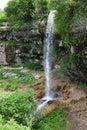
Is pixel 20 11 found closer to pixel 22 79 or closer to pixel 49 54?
pixel 49 54

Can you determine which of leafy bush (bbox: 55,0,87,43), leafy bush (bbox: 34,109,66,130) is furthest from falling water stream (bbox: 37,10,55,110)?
leafy bush (bbox: 55,0,87,43)

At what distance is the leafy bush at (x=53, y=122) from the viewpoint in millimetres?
17422

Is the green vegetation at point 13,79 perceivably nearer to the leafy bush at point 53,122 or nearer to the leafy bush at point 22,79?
the leafy bush at point 22,79

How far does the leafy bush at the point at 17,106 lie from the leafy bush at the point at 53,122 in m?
1.12

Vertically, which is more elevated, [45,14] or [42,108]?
[45,14]

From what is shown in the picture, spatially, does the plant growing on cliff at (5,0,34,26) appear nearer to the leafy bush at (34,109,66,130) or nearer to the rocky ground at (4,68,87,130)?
the rocky ground at (4,68,87,130)

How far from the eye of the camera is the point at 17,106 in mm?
16188

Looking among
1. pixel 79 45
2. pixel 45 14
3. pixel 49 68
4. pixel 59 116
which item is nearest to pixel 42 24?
pixel 45 14

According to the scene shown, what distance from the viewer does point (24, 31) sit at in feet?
87.8

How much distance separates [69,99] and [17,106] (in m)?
4.79

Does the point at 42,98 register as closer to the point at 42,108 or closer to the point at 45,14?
the point at 42,108

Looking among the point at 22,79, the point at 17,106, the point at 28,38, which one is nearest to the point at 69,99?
the point at 17,106

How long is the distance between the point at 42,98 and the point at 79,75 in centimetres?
277

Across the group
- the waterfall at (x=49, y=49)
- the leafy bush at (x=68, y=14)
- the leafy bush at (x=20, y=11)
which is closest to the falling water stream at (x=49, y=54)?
the waterfall at (x=49, y=49)
